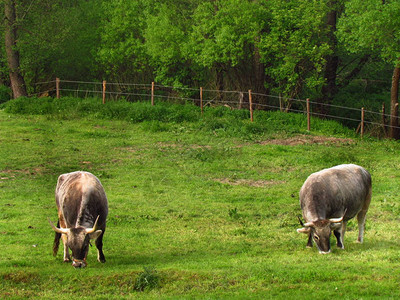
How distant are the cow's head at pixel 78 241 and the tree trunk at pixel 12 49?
920 inches

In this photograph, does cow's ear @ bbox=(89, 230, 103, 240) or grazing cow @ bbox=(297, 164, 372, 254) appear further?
grazing cow @ bbox=(297, 164, 372, 254)

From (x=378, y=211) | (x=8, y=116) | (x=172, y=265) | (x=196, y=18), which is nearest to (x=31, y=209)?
(x=172, y=265)

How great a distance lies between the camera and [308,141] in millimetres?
23500

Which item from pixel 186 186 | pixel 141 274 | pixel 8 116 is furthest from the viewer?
pixel 8 116

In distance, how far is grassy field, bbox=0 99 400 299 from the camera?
9.57 m

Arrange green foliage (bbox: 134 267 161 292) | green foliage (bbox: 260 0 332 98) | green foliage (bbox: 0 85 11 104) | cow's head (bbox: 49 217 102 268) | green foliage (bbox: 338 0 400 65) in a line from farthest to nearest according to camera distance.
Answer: green foliage (bbox: 0 85 11 104), green foliage (bbox: 260 0 332 98), green foliage (bbox: 338 0 400 65), cow's head (bbox: 49 217 102 268), green foliage (bbox: 134 267 161 292)

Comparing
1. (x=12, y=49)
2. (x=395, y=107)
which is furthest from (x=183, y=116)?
(x=12, y=49)

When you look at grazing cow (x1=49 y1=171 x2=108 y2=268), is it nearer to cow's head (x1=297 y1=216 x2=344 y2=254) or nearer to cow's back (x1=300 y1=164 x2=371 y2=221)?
cow's head (x1=297 y1=216 x2=344 y2=254)

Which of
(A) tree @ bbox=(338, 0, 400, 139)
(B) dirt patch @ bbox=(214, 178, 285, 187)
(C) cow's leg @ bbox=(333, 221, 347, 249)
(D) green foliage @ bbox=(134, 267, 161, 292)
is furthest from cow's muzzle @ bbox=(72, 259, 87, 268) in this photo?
(A) tree @ bbox=(338, 0, 400, 139)

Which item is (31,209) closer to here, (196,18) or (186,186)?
(186,186)

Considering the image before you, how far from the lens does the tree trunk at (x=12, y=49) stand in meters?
31.3

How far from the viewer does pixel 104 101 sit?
29.5 m

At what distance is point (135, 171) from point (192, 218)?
5292 millimetres

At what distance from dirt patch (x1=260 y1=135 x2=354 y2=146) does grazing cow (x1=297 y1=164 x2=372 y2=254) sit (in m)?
10.5
